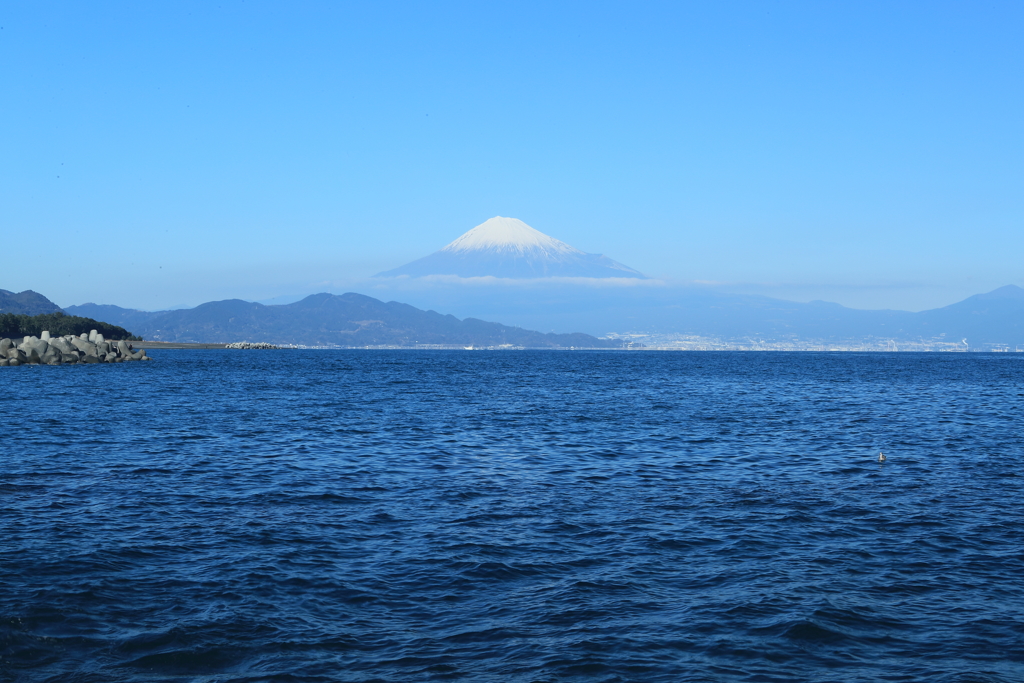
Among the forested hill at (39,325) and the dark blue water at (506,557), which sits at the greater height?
the forested hill at (39,325)

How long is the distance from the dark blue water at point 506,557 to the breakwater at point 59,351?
86.8 meters

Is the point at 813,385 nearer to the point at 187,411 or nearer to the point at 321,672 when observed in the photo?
the point at 187,411

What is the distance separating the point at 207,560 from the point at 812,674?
11.8 meters

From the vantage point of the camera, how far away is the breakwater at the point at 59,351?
110375 millimetres

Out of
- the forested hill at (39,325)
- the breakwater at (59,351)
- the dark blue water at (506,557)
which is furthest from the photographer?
the forested hill at (39,325)

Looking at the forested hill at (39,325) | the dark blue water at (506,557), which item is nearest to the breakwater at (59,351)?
the forested hill at (39,325)

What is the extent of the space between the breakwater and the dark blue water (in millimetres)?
86750

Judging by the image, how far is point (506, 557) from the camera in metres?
17.0

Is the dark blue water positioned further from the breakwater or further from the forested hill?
the forested hill

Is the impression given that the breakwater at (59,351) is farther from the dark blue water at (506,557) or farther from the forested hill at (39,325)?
the dark blue water at (506,557)

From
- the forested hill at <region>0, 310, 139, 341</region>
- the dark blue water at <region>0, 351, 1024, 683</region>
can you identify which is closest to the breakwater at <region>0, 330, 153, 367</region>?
the forested hill at <region>0, 310, 139, 341</region>

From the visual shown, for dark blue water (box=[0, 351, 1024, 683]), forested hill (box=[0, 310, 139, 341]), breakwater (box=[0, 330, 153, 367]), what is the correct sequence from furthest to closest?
forested hill (box=[0, 310, 139, 341]) < breakwater (box=[0, 330, 153, 367]) < dark blue water (box=[0, 351, 1024, 683])

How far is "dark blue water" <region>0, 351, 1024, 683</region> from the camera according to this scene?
469 inches

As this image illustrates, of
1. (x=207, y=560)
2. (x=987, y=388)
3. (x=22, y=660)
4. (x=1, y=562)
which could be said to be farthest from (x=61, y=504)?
(x=987, y=388)
